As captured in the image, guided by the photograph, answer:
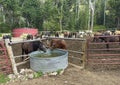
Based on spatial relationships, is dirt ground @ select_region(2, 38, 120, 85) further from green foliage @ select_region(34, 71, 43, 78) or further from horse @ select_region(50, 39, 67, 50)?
horse @ select_region(50, 39, 67, 50)

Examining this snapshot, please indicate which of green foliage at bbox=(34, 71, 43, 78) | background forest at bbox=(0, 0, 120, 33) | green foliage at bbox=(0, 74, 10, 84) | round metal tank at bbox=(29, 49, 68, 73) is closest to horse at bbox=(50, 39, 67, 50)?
round metal tank at bbox=(29, 49, 68, 73)

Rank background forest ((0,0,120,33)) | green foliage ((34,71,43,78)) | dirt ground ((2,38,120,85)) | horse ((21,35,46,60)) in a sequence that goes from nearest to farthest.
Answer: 1. dirt ground ((2,38,120,85))
2. green foliage ((34,71,43,78))
3. horse ((21,35,46,60))
4. background forest ((0,0,120,33))

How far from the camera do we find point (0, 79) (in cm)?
623

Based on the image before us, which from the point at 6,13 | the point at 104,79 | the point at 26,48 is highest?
the point at 6,13

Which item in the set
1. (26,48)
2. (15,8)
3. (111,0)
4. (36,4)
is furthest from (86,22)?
(26,48)

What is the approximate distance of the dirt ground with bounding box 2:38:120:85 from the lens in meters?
5.90

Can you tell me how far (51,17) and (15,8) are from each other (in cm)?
465

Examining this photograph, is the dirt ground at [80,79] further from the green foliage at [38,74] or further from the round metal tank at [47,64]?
the round metal tank at [47,64]

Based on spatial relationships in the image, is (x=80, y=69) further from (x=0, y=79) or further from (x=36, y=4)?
(x=36, y=4)

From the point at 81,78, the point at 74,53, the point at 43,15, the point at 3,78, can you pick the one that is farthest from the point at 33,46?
the point at 43,15

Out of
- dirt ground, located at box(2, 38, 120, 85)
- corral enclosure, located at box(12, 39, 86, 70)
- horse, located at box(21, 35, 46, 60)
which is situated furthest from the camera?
horse, located at box(21, 35, 46, 60)

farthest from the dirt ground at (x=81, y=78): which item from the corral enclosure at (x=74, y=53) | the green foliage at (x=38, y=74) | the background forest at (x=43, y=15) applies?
the background forest at (x=43, y=15)

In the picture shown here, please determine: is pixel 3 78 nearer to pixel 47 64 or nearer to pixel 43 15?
pixel 47 64

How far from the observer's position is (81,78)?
20.4ft
